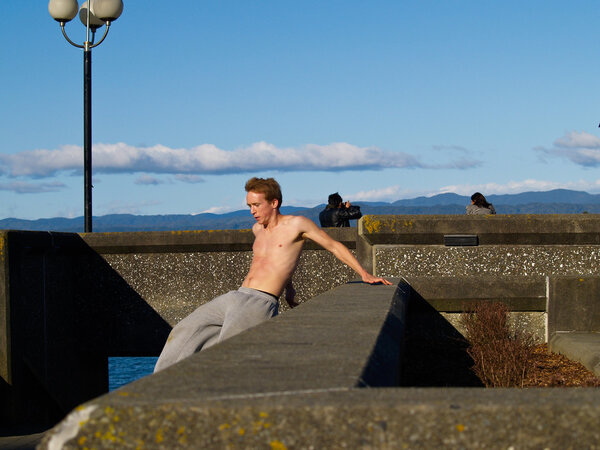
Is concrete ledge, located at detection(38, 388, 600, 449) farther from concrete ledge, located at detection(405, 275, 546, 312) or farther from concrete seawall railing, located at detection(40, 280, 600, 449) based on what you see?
concrete ledge, located at detection(405, 275, 546, 312)

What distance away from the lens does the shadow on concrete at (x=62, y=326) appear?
1009 cm

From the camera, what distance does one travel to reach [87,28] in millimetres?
15320

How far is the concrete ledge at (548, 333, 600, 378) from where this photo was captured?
6.21 m

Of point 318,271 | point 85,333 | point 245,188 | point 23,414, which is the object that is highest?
point 245,188

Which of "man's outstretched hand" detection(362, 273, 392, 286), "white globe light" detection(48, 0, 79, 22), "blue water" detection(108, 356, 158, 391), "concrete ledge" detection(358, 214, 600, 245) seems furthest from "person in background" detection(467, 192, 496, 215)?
"blue water" detection(108, 356, 158, 391)

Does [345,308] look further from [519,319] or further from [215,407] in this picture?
[519,319]

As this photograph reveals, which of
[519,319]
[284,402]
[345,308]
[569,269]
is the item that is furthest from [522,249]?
[284,402]

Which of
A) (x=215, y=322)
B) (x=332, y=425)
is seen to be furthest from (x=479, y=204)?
(x=332, y=425)

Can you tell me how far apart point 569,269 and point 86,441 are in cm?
815

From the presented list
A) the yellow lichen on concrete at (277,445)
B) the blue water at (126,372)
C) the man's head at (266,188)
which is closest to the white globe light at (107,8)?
the man's head at (266,188)

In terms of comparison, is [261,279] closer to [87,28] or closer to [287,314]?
[287,314]

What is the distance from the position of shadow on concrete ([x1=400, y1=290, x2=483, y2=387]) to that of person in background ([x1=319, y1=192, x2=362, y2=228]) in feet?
26.7

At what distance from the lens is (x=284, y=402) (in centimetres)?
221

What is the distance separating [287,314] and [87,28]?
1192 cm
